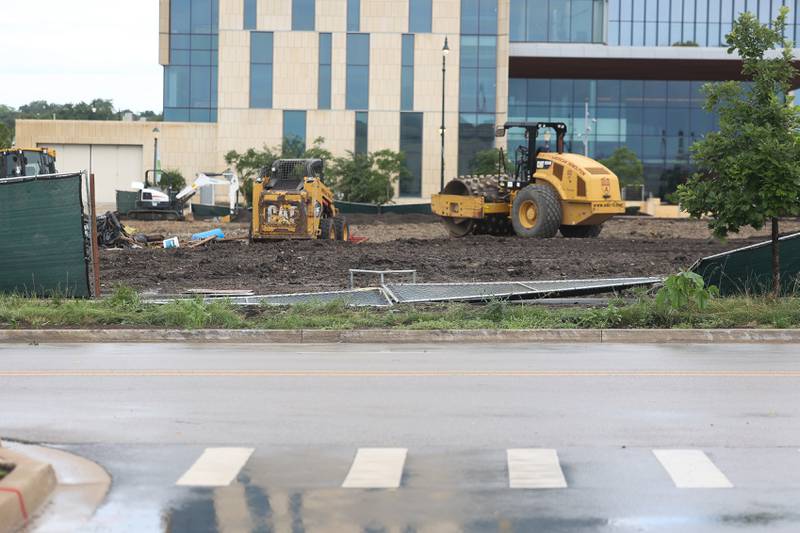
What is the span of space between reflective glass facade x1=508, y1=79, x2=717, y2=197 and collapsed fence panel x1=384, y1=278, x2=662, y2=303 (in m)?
68.1

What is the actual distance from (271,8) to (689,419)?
6791cm

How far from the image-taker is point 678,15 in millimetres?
108812

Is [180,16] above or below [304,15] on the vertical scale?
above

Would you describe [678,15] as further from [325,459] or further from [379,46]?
[325,459]

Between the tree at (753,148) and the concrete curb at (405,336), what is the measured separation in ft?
6.57

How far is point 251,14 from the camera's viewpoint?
245 ft

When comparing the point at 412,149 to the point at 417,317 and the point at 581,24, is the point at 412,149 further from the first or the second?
the point at 417,317

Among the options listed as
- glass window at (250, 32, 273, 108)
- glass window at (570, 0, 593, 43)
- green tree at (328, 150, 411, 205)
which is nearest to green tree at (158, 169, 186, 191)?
glass window at (250, 32, 273, 108)

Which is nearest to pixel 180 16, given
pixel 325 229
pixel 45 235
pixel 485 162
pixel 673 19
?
pixel 485 162

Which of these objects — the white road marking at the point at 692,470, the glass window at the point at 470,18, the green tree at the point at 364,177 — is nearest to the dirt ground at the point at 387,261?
the white road marking at the point at 692,470

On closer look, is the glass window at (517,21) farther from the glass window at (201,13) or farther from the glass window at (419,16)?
the glass window at (201,13)

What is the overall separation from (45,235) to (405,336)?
617cm

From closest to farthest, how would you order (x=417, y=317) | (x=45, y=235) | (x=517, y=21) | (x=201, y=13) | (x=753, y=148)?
(x=417, y=317) → (x=753, y=148) → (x=45, y=235) → (x=201, y=13) → (x=517, y=21)

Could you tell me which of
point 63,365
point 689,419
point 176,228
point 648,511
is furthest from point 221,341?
point 176,228
